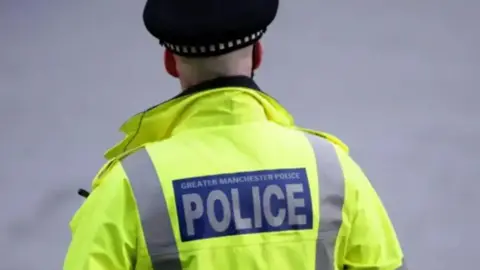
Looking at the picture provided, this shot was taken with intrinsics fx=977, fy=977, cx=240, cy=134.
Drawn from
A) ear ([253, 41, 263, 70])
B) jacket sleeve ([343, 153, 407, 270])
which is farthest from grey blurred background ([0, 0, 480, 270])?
ear ([253, 41, 263, 70])

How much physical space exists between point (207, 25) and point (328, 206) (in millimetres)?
258

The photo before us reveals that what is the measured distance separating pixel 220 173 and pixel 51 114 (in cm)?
139

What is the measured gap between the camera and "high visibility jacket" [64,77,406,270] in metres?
1.11

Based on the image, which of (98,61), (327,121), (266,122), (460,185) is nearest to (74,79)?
(98,61)

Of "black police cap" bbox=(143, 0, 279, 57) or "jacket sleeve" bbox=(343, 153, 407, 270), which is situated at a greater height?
"black police cap" bbox=(143, 0, 279, 57)

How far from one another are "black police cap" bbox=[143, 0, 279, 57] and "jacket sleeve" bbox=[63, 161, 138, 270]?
0.54 ft

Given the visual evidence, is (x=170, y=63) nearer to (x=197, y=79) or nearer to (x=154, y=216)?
(x=197, y=79)

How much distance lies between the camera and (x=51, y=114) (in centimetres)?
245

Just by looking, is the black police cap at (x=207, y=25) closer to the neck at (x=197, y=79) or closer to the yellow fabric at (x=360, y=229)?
the neck at (x=197, y=79)

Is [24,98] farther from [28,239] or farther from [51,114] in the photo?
[28,239]

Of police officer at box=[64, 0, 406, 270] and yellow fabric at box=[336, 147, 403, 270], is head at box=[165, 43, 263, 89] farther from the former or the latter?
yellow fabric at box=[336, 147, 403, 270]

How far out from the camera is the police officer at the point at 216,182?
3.65 feet

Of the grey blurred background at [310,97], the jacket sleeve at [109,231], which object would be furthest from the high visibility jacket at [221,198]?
the grey blurred background at [310,97]

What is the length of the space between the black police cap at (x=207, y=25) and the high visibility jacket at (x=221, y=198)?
45mm
